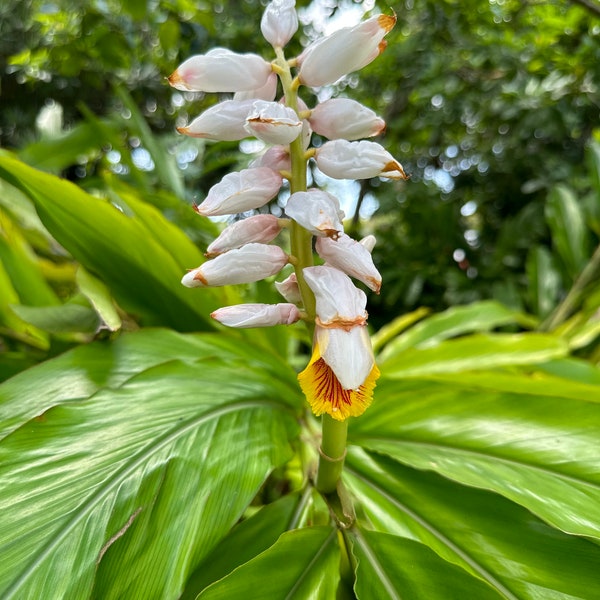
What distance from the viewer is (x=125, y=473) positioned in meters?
0.38

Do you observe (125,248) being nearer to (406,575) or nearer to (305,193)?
(305,193)

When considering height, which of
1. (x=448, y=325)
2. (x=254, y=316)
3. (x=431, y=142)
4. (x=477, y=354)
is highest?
(x=254, y=316)

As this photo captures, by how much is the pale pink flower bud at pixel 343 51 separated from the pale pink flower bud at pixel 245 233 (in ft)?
0.36

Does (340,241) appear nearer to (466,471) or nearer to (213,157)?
(466,471)

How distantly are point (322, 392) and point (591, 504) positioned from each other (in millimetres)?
236

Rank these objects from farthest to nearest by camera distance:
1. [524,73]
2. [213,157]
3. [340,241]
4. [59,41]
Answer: [213,157] → [524,73] → [59,41] → [340,241]

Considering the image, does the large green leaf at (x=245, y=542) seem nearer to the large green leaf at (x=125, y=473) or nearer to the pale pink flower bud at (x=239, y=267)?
the large green leaf at (x=125, y=473)

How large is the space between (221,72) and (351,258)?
0.53 ft

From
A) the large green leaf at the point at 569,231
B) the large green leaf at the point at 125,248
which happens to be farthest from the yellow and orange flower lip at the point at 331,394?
the large green leaf at the point at 569,231

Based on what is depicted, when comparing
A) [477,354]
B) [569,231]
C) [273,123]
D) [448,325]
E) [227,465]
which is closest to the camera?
[273,123]

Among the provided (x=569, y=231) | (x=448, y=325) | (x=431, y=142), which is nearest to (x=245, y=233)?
(x=448, y=325)

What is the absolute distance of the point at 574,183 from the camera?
167 centimetres

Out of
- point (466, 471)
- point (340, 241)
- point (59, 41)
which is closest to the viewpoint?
point (340, 241)

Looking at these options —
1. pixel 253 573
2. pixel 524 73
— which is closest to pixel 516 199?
pixel 524 73
